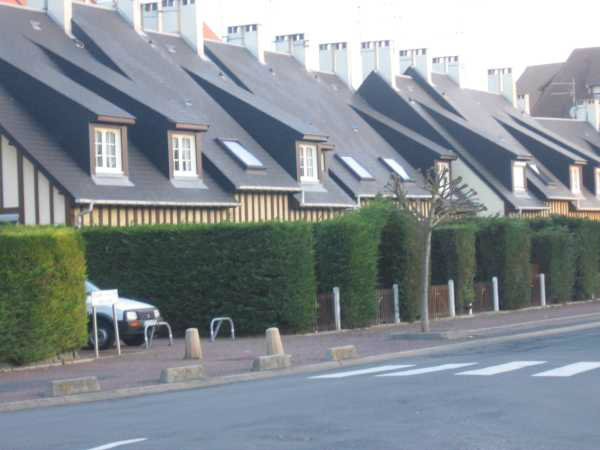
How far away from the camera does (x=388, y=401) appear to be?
14.9 meters

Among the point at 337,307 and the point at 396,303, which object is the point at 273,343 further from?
the point at 396,303

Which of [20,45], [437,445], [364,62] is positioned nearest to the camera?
[437,445]

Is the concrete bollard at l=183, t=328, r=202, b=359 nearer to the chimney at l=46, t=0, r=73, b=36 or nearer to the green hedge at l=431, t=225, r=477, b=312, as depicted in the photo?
the green hedge at l=431, t=225, r=477, b=312

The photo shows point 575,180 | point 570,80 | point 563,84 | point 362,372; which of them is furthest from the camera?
point 570,80

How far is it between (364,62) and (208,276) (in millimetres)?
31576

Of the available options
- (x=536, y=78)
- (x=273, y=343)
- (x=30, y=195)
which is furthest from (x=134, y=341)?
(x=536, y=78)

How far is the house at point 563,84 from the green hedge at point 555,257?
4234 centimetres

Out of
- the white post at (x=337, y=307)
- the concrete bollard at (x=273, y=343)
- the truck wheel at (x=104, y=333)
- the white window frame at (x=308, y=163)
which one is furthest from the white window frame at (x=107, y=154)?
the concrete bollard at (x=273, y=343)

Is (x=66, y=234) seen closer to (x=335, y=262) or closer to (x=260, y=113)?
(x=335, y=262)

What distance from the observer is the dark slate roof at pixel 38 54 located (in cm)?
3356

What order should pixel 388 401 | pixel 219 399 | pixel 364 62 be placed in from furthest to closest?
pixel 364 62 → pixel 219 399 → pixel 388 401

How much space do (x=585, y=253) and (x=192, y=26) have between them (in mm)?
17619

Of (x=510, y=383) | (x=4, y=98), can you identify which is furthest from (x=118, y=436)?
(x=4, y=98)

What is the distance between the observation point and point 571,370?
738 inches
